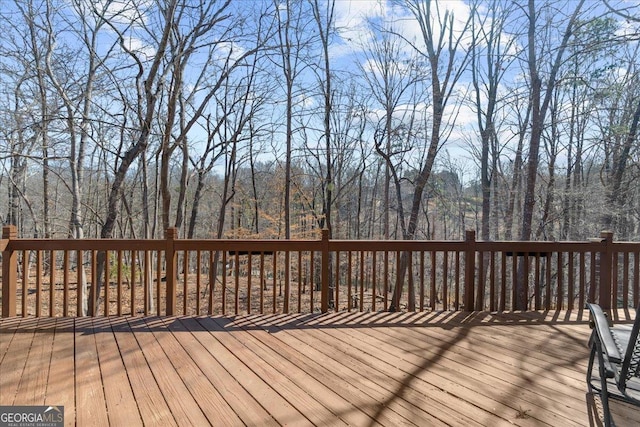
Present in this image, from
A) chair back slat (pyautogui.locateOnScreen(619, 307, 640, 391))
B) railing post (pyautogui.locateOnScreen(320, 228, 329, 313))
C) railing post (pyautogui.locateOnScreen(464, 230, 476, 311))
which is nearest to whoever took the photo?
chair back slat (pyautogui.locateOnScreen(619, 307, 640, 391))

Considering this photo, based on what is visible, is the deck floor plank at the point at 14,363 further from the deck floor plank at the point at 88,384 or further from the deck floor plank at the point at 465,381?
the deck floor plank at the point at 465,381

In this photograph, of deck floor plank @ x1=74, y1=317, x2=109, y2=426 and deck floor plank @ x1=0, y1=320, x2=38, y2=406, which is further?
deck floor plank @ x1=0, y1=320, x2=38, y2=406

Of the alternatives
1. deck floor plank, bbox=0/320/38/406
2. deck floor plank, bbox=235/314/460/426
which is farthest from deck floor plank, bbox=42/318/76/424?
deck floor plank, bbox=235/314/460/426

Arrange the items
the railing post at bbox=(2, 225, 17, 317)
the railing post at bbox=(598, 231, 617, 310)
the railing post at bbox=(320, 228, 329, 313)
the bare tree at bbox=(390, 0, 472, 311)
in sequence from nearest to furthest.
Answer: the railing post at bbox=(2, 225, 17, 317) → the railing post at bbox=(320, 228, 329, 313) → the railing post at bbox=(598, 231, 617, 310) → the bare tree at bbox=(390, 0, 472, 311)

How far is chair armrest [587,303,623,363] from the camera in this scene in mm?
1523

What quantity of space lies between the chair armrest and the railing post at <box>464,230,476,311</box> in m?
2.02

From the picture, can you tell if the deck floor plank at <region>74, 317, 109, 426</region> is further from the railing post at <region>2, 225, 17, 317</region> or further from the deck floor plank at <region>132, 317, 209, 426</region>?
the railing post at <region>2, 225, 17, 317</region>

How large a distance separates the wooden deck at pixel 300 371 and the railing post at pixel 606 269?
780mm

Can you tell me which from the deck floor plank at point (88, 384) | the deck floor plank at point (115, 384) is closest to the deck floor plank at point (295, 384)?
the deck floor plank at point (115, 384)

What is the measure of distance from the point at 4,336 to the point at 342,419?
301 cm

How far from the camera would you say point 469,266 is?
13.3ft

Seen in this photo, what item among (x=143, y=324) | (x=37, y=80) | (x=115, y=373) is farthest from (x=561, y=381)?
(x=37, y=80)

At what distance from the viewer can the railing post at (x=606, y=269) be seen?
4160 millimetres

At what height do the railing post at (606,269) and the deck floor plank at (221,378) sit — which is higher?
the railing post at (606,269)
